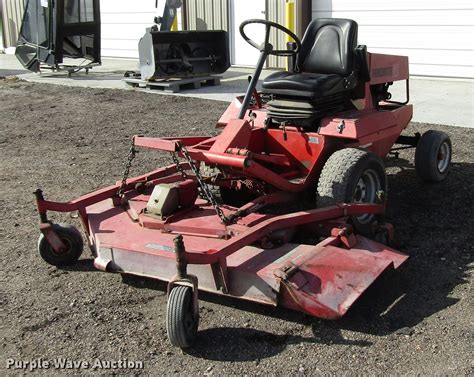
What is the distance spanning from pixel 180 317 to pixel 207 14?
11941 millimetres

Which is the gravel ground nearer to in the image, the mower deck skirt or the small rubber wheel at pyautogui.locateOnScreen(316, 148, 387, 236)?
the mower deck skirt

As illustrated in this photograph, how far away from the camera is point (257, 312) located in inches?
143

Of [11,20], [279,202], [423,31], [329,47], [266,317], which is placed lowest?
[266,317]

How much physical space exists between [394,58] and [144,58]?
254 inches

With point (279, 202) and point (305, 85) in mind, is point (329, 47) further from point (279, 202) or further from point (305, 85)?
point (279, 202)

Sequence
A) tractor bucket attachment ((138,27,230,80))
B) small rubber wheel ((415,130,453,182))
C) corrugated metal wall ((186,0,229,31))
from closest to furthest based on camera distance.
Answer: small rubber wheel ((415,130,453,182)), tractor bucket attachment ((138,27,230,80)), corrugated metal wall ((186,0,229,31))

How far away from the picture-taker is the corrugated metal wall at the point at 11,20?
19.1m

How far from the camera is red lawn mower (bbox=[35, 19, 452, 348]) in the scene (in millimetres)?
3445

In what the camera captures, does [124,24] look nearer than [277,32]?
No

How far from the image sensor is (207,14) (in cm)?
1421

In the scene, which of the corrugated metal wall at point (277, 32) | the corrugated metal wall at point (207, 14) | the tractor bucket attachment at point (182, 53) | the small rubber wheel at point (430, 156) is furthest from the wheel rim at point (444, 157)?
the corrugated metal wall at point (207, 14)

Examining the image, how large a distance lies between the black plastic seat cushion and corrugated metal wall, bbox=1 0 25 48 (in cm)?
1628

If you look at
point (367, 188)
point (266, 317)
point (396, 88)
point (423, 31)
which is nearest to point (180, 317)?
point (266, 317)

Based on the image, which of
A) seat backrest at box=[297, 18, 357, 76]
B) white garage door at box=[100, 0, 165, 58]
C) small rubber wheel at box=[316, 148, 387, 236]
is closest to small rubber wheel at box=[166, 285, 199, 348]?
small rubber wheel at box=[316, 148, 387, 236]
